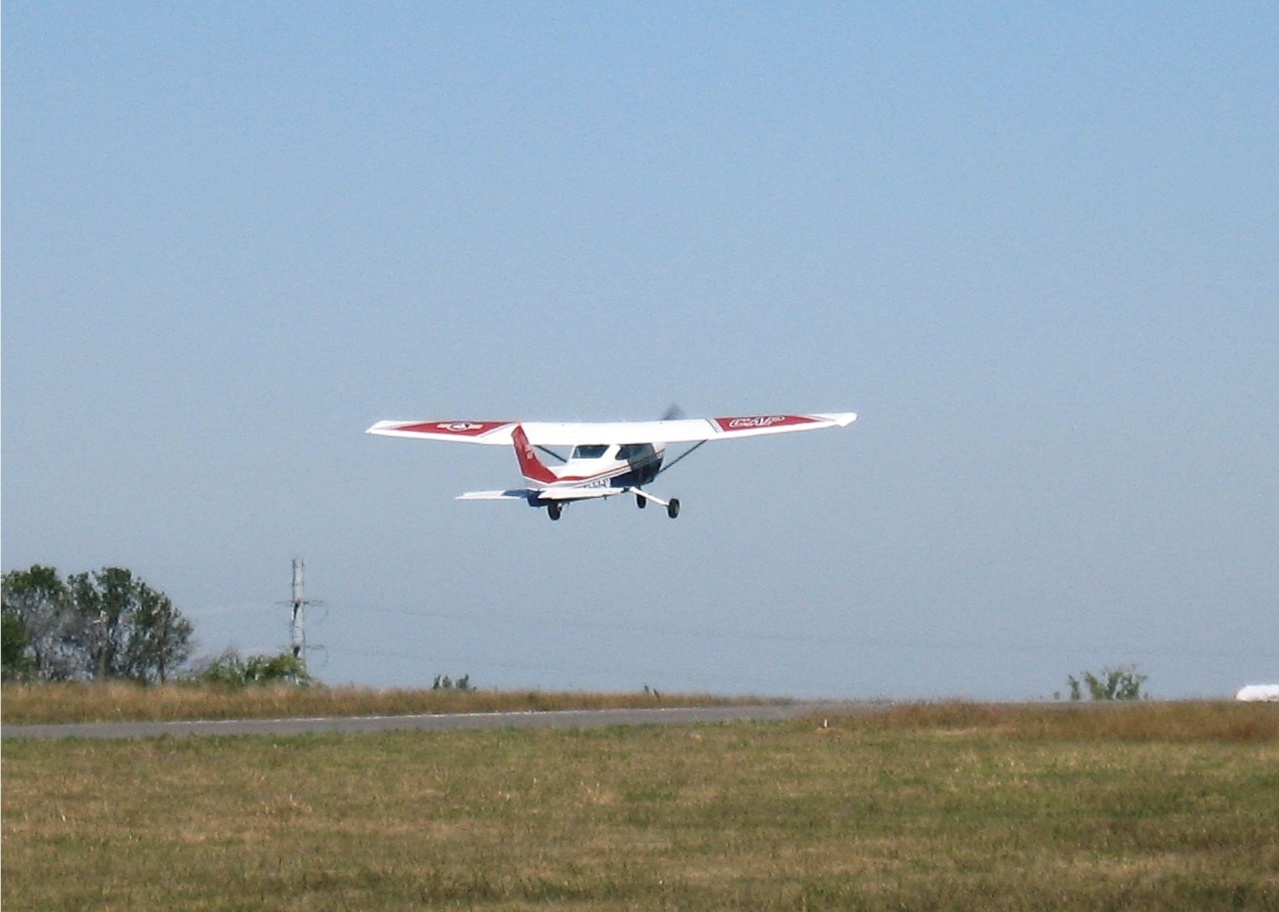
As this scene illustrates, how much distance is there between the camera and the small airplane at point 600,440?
42875 millimetres

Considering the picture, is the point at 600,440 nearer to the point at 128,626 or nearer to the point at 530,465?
the point at 530,465

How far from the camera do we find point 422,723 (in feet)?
113

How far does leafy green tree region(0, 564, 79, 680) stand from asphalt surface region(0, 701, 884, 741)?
24790 millimetres

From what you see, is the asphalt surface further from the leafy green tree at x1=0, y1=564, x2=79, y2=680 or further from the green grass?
the leafy green tree at x1=0, y1=564, x2=79, y2=680

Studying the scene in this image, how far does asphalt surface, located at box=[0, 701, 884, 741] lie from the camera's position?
3212 centimetres

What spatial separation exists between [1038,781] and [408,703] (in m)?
20.1

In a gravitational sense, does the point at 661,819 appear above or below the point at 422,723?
below

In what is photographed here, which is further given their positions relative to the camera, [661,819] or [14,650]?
[14,650]

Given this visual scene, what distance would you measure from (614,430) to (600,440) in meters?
0.57

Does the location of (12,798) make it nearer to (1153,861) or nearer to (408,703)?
(1153,861)

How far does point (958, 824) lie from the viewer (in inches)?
736

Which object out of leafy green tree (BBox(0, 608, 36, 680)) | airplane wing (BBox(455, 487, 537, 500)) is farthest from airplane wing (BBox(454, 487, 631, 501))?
leafy green tree (BBox(0, 608, 36, 680))

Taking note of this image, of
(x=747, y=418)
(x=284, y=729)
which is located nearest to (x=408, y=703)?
(x=284, y=729)

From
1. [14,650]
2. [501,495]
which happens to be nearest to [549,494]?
[501,495]
